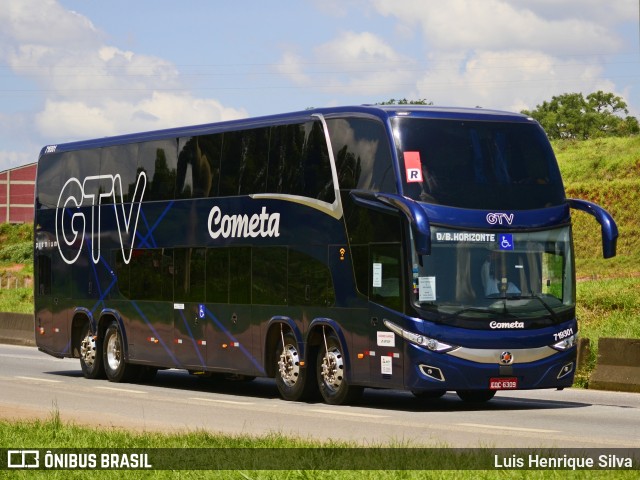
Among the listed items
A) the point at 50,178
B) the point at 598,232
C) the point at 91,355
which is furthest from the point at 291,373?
the point at 598,232

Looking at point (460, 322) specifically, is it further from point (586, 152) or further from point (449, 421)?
point (586, 152)

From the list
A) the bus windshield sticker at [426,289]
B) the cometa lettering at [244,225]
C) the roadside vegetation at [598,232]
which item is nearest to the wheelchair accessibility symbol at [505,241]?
the bus windshield sticker at [426,289]

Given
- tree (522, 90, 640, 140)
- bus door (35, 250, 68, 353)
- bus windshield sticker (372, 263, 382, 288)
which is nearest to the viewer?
bus windshield sticker (372, 263, 382, 288)

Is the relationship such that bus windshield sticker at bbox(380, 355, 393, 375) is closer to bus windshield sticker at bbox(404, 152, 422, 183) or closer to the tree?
bus windshield sticker at bbox(404, 152, 422, 183)

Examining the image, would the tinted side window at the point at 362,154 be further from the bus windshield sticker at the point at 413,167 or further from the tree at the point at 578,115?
the tree at the point at 578,115

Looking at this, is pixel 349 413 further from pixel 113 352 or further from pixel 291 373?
pixel 113 352

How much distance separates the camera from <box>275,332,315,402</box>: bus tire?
21.4 m

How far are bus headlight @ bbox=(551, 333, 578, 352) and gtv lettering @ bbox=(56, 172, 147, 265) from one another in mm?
9136

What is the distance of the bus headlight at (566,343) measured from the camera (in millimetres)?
19797

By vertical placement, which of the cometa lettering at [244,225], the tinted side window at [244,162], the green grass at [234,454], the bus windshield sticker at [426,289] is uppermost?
the tinted side window at [244,162]

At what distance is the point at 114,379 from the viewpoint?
27.0m

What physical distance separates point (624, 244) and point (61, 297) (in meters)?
35.1

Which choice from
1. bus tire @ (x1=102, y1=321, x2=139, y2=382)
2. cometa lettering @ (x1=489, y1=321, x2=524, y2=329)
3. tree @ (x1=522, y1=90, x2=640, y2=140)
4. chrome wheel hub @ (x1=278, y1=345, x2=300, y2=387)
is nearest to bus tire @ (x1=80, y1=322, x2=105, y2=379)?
bus tire @ (x1=102, y1=321, x2=139, y2=382)

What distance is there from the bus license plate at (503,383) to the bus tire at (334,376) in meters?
2.28
